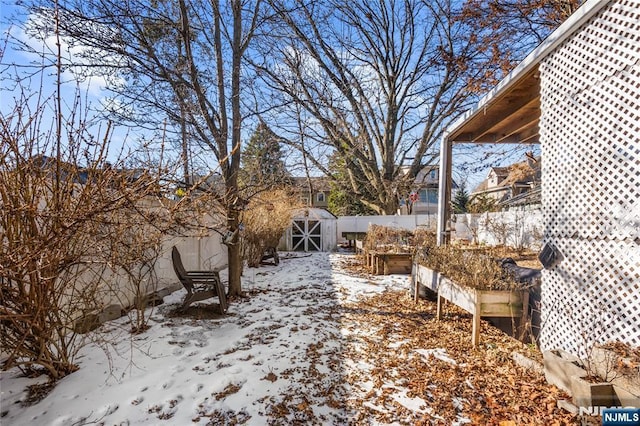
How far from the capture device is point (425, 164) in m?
14.9

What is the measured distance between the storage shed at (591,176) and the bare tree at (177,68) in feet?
12.8

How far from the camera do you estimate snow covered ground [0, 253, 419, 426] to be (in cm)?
232

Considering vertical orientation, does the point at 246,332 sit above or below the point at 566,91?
below

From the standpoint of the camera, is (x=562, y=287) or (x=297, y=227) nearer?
(x=562, y=287)

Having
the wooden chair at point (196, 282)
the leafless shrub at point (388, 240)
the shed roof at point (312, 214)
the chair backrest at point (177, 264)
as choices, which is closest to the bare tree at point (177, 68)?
the wooden chair at point (196, 282)

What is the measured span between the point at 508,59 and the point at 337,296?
8011 millimetres

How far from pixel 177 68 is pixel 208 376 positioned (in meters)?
4.75

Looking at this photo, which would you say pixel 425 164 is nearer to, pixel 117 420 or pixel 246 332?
pixel 246 332

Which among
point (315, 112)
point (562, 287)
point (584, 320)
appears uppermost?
point (315, 112)

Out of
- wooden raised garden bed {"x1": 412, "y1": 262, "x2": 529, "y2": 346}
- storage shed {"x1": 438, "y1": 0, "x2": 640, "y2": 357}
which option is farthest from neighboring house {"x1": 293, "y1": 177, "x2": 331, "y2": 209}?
storage shed {"x1": 438, "y1": 0, "x2": 640, "y2": 357}

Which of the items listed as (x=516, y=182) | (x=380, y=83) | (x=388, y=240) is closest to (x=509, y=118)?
(x=388, y=240)

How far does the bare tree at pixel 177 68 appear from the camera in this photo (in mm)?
4832

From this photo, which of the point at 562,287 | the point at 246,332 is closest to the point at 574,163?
the point at 562,287

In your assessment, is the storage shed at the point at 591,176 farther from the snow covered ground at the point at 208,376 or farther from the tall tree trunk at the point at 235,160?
the tall tree trunk at the point at 235,160
